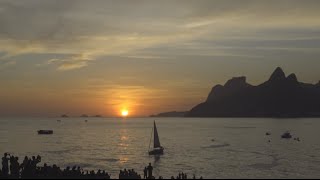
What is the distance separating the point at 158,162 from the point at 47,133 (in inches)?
4820

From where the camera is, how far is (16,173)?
41.8 m

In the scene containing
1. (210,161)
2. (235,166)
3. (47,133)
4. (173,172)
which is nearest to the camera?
(173,172)

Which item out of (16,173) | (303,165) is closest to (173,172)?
(303,165)

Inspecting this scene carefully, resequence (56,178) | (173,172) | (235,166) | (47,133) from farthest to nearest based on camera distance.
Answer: (47,133), (235,166), (173,172), (56,178)

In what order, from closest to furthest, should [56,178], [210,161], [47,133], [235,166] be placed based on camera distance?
[56,178] < [235,166] < [210,161] < [47,133]

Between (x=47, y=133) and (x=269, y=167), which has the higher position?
(x=47, y=133)

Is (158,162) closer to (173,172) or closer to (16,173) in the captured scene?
(173,172)

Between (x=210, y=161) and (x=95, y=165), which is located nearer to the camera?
(x=95, y=165)

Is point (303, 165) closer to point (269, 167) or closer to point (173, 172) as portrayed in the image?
point (269, 167)

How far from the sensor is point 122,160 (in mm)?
81812

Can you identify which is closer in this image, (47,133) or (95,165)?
(95,165)

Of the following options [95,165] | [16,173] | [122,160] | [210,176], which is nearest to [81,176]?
[16,173]

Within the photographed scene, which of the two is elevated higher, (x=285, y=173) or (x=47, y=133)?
(x=47, y=133)

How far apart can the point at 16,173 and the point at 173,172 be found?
95.6 ft
